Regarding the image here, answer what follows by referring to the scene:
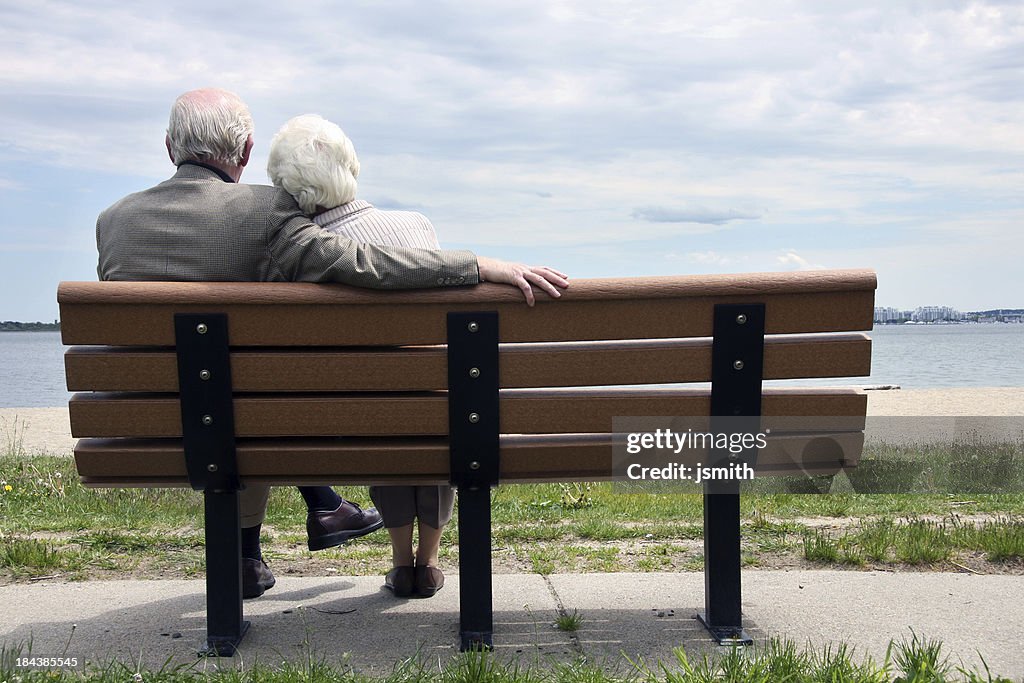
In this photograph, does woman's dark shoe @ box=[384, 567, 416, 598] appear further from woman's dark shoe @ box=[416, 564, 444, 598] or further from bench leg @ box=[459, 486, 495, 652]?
bench leg @ box=[459, 486, 495, 652]

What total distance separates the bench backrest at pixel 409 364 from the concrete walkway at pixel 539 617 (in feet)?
A: 1.90

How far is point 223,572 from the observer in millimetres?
3150

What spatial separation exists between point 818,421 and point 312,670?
5.57 ft

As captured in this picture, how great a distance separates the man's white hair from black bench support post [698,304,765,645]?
171 cm

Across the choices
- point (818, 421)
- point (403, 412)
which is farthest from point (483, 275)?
point (818, 421)

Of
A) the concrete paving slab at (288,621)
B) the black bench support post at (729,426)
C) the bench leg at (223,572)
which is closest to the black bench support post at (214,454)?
the bench leg at (223,572)

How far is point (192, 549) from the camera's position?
469 cm

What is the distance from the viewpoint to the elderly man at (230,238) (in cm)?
288

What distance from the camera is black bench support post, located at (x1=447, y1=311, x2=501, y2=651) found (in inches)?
114

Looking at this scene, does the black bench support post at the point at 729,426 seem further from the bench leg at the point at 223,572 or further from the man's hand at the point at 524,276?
the bench leg at the point at 223,572

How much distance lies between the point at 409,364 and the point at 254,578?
4.63ft

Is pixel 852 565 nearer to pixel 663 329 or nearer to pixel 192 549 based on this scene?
pixel 663 329

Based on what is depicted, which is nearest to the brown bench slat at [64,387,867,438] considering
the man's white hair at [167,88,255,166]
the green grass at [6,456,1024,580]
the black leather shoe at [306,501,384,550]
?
the man's white hair at [167,88,255,166]

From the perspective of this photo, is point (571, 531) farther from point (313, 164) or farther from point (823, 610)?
point (313, 164)
